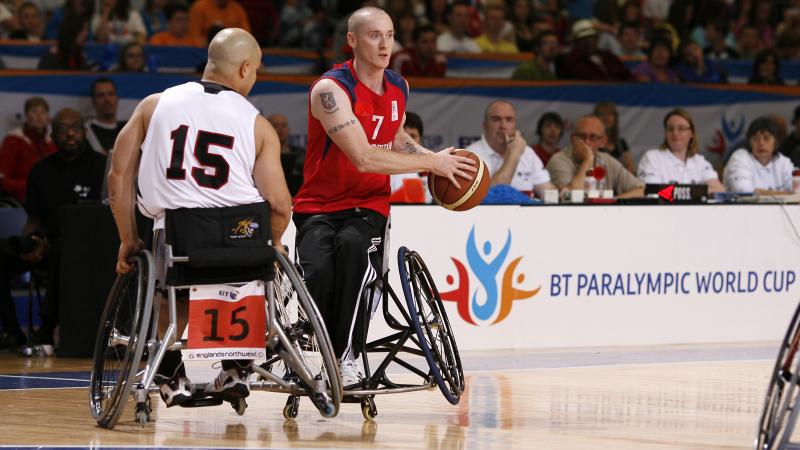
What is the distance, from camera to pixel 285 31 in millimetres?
16797

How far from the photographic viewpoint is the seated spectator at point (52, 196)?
420 inches

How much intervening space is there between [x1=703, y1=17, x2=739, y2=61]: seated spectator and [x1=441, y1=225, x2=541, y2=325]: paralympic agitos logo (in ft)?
29.6

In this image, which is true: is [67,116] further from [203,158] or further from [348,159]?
[203,158]

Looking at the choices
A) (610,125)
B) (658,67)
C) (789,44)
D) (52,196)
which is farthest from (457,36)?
(52,196)

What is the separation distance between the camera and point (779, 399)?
236 inches

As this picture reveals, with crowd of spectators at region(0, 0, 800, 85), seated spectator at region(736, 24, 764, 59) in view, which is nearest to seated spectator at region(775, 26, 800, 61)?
crowd of spectators at region(0, 0, 800, 85)

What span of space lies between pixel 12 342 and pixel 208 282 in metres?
4.51

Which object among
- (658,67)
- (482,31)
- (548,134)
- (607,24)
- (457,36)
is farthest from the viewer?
(607,24)

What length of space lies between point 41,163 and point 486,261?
3.31 m

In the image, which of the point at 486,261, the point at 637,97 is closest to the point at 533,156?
the point at 486,261

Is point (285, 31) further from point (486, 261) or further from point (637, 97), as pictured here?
point (486, 261)

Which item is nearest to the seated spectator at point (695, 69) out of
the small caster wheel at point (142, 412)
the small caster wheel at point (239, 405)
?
the small caster wheel at point (239, 405)

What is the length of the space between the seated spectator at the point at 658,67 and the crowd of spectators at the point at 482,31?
1 centimetres

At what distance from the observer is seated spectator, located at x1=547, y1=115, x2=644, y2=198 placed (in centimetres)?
1249
